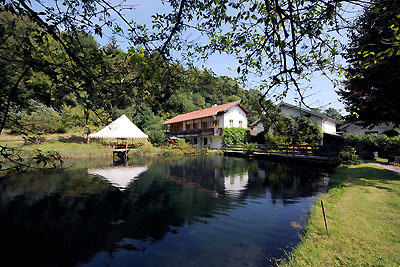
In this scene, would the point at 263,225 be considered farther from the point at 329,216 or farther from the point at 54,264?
the point at 54,264

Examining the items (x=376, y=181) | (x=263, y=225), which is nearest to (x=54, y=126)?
(x=263, y=225)

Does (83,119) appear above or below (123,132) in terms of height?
below

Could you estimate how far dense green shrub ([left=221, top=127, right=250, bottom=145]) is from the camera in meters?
34.4

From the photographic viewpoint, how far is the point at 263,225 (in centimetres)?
648

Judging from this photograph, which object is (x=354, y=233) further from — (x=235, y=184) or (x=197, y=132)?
(x=197, y=132)

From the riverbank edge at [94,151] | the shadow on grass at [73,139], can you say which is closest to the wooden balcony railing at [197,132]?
the riverbank edge at [94,151]

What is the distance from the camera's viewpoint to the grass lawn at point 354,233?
4004mm

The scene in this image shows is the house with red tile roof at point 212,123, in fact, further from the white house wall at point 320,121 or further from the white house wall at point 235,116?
the white house wall at point 320,121

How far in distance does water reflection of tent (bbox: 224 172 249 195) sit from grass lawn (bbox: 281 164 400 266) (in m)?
4.02

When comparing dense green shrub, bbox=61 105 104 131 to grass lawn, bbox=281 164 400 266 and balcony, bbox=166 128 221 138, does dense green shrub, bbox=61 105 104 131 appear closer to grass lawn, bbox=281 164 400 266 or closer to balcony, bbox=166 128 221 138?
grass lawn, bbox=281 164 400 266

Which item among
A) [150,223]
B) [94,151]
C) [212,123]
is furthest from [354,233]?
[212,123]

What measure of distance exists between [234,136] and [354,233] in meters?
30.1

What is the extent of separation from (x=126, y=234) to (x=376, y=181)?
10506 mm

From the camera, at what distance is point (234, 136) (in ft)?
115
